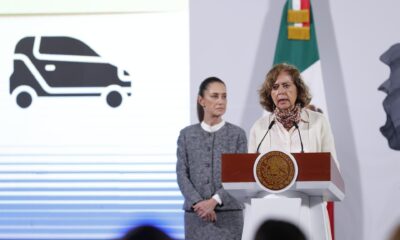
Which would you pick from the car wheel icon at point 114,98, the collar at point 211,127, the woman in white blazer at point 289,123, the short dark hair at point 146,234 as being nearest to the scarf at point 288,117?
the woman in white blazer at point 289,123

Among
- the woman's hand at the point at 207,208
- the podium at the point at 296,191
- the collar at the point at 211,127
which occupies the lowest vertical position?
the woman's hand at the point at 207,208

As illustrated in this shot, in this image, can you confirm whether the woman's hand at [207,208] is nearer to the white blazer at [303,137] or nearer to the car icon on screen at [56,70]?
the white blazer at [303,137]

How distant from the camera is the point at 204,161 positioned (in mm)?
4906

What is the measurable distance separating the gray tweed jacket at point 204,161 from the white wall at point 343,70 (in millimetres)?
952

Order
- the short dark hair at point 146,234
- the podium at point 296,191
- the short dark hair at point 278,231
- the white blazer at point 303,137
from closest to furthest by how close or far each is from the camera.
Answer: the short dark hair at point 278,231 < the short dark hair at point 146,234 < the podium at point 296,191 < the white blazer at point 303,137

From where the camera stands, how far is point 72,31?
618cm

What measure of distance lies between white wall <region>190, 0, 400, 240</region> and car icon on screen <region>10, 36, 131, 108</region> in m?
0.79

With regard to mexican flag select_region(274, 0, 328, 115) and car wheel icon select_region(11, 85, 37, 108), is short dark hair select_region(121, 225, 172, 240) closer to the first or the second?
mexican flag select_region(274, 0, 328, 115)

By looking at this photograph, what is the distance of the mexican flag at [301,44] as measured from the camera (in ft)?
19.1

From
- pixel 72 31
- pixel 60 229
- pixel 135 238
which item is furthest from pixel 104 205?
pixel 135 238

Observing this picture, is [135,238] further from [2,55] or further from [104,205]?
[2,55]

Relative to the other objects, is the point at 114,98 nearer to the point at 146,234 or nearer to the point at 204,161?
the point at 204,161

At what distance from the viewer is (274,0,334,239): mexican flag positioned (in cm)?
582

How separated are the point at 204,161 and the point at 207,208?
1.04ft
